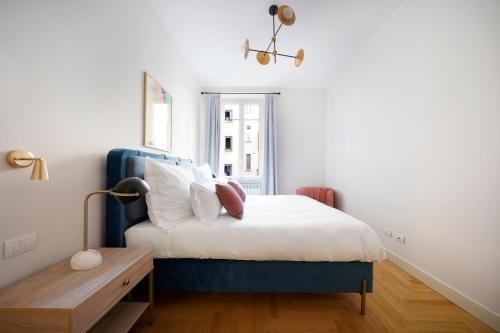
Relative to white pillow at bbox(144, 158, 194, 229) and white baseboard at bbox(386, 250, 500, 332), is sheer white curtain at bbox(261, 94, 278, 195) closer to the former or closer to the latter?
white baseboard at bbox(386, 250, 500, 332)

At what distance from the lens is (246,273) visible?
5.15 feet

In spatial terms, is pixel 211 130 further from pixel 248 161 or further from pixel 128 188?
pixel 128 188

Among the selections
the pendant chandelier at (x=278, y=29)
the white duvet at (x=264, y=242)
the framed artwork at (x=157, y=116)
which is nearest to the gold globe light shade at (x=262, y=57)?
the pendant chandelier at (x=278, y=29)

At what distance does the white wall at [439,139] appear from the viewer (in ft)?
4.95

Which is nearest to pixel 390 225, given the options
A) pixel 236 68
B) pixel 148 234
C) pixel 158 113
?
pixel 148 234

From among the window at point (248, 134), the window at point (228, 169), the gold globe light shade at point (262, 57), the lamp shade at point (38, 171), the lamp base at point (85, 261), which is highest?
the gold globe light shade at point (262, 57)

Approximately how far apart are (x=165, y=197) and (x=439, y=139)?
241 centimetres

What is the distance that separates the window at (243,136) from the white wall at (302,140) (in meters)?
0.34

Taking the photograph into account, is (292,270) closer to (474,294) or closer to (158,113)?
(474,294)

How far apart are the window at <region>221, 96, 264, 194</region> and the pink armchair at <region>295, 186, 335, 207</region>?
3.49 ft

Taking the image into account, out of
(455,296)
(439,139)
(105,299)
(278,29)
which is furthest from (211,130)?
(455,296)

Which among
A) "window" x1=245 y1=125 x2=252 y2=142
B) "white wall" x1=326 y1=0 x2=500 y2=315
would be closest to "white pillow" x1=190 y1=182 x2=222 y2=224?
"white wall" x1=326 y1=0 x2=500 y2=315

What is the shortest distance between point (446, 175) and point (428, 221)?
48cm

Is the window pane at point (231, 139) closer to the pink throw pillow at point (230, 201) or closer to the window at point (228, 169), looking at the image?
the window at point (228, 169)
